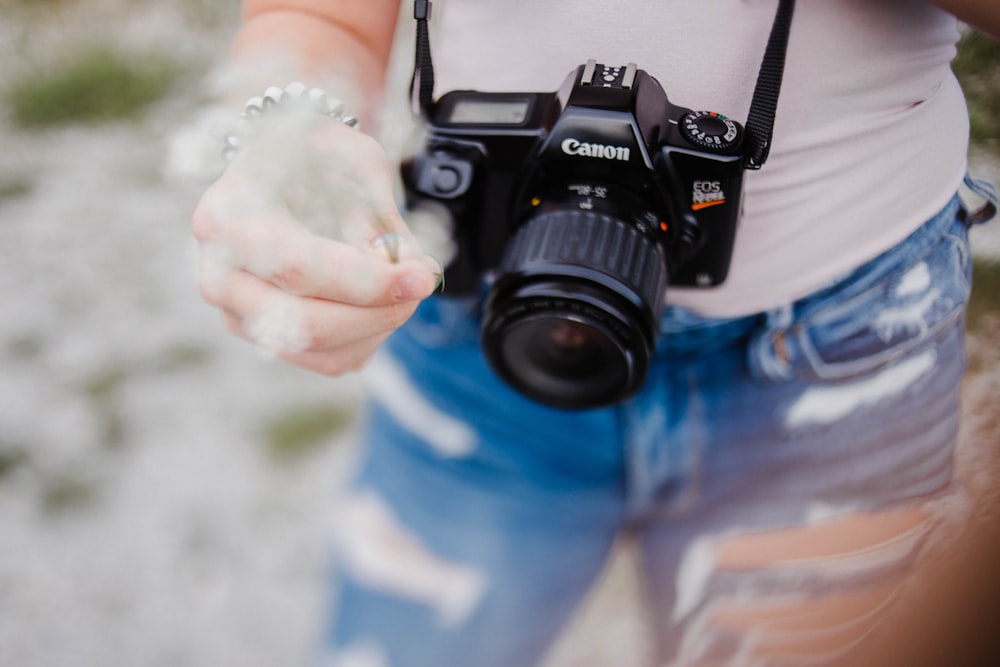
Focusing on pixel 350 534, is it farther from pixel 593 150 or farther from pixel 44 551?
pixel 44 551

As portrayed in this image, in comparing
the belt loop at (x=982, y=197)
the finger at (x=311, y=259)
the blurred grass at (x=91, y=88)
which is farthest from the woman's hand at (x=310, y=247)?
the blurred grass at (x=91, y=88)

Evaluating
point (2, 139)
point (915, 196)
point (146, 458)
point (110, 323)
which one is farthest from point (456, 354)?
point (2, 139)

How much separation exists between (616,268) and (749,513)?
0.18 m

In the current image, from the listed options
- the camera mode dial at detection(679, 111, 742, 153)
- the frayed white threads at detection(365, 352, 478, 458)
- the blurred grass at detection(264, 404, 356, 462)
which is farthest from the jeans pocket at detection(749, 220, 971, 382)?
the blurred grass at detection(264, 404, 356, 462)

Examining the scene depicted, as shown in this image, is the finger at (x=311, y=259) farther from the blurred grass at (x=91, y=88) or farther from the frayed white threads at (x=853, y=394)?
the blurred grass at (x=91, y=88)

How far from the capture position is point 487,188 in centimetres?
46

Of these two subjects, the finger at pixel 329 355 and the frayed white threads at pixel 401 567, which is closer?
the finger at pixel 329 355

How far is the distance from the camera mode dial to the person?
0.02 metres

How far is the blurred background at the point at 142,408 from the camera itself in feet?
2.82

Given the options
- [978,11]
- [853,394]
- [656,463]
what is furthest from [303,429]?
[978,11]

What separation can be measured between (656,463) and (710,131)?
0.20 metres

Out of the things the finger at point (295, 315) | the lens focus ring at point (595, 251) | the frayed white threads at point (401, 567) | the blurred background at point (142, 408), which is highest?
the lens focus ring at point (595, 251)

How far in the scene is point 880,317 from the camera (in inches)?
16.5

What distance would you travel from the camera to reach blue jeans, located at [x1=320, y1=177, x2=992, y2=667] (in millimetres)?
426
